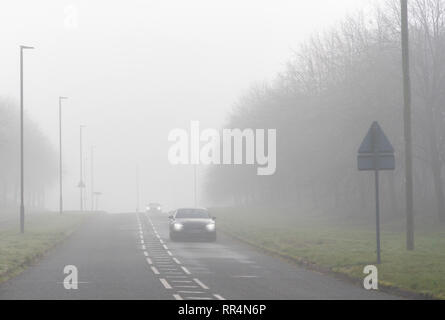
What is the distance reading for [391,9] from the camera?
43812 mm

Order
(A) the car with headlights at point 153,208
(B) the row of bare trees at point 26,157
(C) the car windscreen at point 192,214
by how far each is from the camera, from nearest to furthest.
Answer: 1. (C) the car windscreen at point 192,214
2. (B) the row of bare trees at point 26,157
3. (A) the car with headlights at point 153,208

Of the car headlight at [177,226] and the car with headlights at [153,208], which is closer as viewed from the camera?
the car headlight at [177,226]

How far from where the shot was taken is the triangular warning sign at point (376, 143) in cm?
2131

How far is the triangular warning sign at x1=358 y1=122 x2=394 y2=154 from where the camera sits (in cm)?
2131

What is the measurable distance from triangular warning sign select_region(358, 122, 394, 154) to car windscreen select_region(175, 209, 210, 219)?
1729 centimetres

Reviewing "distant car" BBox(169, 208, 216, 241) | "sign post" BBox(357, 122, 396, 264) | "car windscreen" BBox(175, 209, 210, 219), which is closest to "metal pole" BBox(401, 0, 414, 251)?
"sign post" BBox(357, 122, 396, 264)

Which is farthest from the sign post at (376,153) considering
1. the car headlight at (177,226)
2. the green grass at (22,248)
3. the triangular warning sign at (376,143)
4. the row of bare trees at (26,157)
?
the row of bare trees at (26,157)

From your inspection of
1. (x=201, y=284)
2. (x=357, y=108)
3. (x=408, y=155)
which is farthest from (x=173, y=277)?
(x=357, y=108)

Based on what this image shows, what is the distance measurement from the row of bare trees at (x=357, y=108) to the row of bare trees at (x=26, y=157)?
85.3ft

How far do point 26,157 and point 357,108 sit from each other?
52.0 metres

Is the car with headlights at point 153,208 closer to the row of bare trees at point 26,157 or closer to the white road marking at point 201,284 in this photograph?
the row of bare trees at point 26,157

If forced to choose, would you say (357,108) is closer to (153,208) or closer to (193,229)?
(193,229)

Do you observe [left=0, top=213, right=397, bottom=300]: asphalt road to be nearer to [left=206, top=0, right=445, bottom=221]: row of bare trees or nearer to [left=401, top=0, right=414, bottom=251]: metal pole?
[left=401, top=0, right=414, bottom=251]: metal pole

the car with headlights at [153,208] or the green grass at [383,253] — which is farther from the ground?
the green grass at [383,253]
